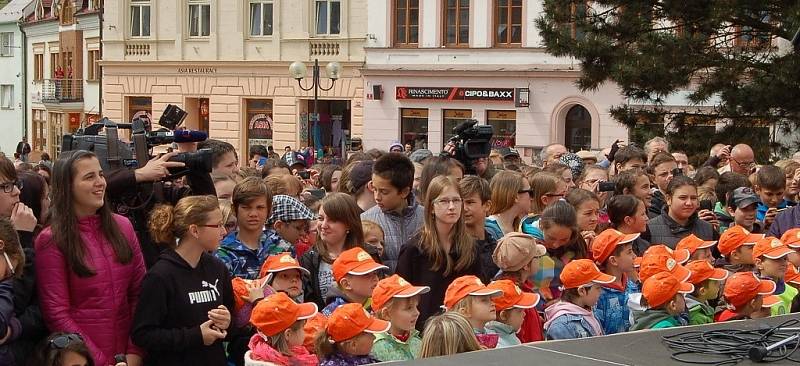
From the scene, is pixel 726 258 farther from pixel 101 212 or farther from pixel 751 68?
pixel 751 68

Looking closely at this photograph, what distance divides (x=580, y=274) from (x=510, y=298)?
1.98ft

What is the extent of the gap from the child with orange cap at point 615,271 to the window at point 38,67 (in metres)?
50.8

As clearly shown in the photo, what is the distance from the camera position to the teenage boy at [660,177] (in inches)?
429

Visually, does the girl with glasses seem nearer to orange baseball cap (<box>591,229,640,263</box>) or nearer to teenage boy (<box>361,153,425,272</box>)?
teenage boy (<box>361,153,425,272</box>)

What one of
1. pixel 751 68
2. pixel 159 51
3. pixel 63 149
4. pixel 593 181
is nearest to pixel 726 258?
pixel 593 181

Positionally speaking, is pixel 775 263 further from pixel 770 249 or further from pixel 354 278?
pixel 354 278

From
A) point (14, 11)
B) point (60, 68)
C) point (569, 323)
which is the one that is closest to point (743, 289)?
point (569, 323)

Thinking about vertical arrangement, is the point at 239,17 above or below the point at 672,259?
above

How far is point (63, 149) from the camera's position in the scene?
23.7 ft

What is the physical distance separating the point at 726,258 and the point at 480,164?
2.21m

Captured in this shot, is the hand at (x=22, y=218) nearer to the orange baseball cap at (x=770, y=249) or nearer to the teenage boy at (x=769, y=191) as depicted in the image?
the orange baseball cap at (x=770, y=249)

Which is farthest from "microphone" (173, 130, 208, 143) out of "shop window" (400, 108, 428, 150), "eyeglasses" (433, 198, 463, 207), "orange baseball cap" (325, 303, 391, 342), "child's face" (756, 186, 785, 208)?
"shop window" (400, 108, 428, 150)

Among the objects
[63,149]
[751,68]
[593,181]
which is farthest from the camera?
[751,68]

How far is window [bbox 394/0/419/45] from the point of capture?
Result: 38.8m
